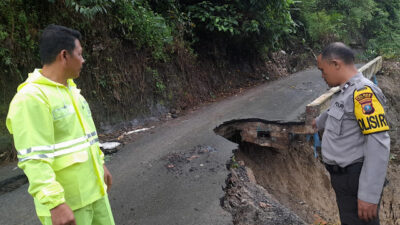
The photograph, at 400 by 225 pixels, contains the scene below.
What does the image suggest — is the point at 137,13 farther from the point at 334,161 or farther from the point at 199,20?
the point at 334,161

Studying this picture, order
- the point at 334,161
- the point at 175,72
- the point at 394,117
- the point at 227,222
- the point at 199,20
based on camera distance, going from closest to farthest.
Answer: the point at 334,161
the point at 227,222
the point at 175,72
the point at 199,20
the point at 394,117

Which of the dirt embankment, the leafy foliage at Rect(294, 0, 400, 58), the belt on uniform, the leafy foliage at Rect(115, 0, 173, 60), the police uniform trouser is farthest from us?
the leafy foliage at Rect(294, 0, 400, 58)

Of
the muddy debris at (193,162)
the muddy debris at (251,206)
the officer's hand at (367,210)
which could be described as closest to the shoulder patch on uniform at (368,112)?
the officer's hand at (367,210)

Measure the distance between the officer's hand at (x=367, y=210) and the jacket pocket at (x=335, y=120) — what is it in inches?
21.8

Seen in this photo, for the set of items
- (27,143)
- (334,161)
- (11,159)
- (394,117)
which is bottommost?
(394,117)

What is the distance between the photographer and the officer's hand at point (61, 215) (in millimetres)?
1629

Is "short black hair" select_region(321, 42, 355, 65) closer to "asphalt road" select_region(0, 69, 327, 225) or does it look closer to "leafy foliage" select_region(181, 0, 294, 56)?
"asphalt road" select_region(0, 69, 327, 225)

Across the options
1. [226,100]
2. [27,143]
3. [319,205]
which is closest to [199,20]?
[226,100]

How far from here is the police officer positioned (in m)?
2.06

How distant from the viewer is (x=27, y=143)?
165cm

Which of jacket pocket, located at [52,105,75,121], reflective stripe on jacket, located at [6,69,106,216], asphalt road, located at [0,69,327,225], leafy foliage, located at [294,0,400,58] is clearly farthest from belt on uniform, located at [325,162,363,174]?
leafy foliage, located at [294,0,400,58]

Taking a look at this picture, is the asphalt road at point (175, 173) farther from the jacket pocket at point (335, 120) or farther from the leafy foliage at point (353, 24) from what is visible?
the leafy foliage at point (353, 24)

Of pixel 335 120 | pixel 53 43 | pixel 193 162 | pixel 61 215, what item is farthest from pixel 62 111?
pixel 193 162

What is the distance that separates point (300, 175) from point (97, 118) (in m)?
4.67
